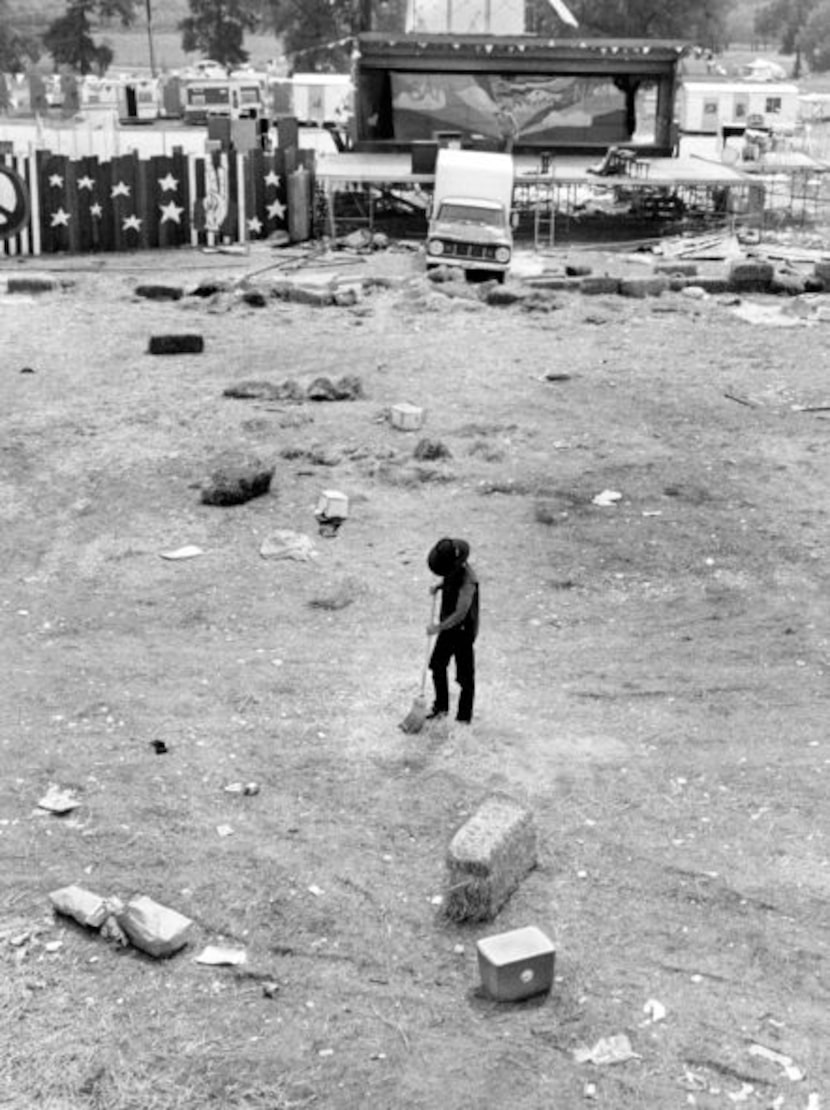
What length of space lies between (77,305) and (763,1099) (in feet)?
59.5

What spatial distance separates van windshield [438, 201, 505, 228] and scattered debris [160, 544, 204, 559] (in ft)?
46.5

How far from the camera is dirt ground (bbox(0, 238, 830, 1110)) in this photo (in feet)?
19.3

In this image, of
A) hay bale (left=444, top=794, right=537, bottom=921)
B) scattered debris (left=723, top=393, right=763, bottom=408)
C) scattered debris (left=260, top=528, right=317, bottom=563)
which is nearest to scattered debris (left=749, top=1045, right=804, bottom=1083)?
hay bale (left=444, top=794, right=537, bottom=921)

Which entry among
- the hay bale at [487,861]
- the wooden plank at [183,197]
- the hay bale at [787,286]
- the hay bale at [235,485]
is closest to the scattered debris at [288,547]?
the hay bale at [235,485]

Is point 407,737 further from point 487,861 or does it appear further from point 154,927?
point 154,927

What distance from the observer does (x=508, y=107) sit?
119 feet

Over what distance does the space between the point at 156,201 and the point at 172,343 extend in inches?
423

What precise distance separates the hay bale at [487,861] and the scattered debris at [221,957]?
1.04m

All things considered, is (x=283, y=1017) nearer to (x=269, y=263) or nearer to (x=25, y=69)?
(x=269, y=263)

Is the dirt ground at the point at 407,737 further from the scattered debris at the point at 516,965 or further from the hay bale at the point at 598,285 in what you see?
the hay bale at the point at 598,285

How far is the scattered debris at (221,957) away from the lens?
6.36 m

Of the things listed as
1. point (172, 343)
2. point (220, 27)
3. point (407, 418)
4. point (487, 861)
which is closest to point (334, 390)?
point (407, 418)

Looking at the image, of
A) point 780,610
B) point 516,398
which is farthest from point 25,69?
point 780,610

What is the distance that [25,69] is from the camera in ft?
297
